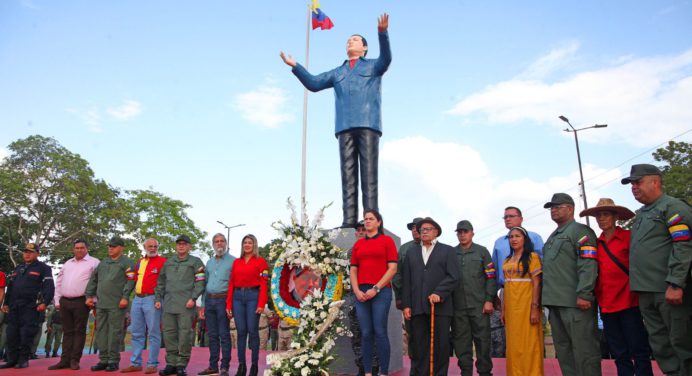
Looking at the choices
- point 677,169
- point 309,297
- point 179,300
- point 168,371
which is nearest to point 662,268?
point 309,297

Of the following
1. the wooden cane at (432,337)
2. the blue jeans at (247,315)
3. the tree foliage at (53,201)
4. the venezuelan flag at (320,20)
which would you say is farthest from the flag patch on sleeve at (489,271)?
the tree foliage at (53,201)

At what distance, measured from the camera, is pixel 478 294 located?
19.1 feet

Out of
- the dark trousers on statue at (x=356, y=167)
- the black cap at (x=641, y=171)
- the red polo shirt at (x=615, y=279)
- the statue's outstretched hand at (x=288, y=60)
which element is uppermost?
the statue's outstretched hand at (x=288, y=60)

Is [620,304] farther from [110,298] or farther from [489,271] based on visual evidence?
[110,298]

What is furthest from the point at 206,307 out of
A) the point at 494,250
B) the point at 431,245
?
the point at 494,250

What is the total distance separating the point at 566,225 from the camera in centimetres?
523

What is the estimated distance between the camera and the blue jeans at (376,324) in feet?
18.1

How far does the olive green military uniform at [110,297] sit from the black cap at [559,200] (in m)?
5.84

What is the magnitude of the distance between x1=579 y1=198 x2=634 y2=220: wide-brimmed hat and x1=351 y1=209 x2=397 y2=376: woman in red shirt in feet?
6.45

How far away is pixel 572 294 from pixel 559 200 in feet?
3.03

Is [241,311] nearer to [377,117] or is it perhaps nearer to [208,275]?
[208,275]

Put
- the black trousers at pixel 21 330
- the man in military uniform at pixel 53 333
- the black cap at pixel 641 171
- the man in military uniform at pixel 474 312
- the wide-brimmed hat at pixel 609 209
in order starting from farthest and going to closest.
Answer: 1. the man in military uniform at pixel 53 333
2. the black trousers at pixel 21 330
3. the man in military uniform at pixel 474 312
4. the wide-brimmed hat at pixel 609 209
5. the black cap at pixel 641 171

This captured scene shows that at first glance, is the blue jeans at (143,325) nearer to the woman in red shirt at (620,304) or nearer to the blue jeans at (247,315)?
the blue jeans at (247,315)

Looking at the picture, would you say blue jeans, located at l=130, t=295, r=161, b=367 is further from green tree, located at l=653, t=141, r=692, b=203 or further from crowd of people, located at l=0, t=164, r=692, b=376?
green tree, located at l=653, t=141, r=692, b=203
